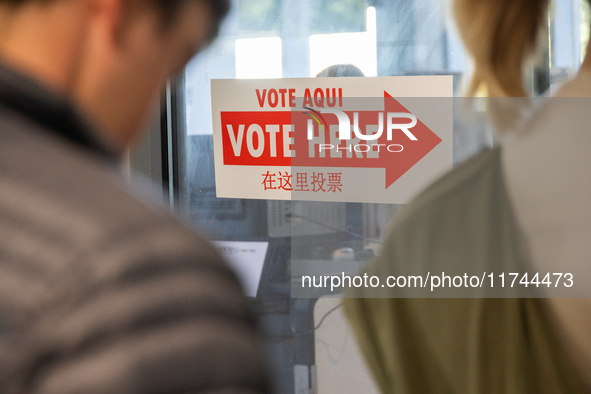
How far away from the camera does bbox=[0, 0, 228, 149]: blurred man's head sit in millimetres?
349

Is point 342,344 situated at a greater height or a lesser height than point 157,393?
lesser

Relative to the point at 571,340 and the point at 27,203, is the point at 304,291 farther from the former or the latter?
the point at 27,203

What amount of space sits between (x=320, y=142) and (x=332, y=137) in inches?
1.8

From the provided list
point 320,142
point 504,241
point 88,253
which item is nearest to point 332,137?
point 320,142

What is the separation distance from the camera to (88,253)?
275 mm

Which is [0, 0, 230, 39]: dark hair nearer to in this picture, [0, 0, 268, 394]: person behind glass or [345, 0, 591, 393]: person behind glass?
[0, 0, 268, 394]: person behind glass

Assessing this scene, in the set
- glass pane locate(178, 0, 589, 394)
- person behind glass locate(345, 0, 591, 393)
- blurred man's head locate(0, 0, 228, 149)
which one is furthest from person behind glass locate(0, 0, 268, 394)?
glass pane locate(178, 0, 589, 394)

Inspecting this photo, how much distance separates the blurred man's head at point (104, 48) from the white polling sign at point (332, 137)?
1498 mm

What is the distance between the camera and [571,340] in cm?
62

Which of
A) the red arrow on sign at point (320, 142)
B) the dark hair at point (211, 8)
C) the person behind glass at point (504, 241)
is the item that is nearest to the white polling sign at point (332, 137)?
the red arrow on sign at point (320, 142)

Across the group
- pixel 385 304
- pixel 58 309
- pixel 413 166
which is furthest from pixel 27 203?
pixel 413 166

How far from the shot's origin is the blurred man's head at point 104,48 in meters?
0.35

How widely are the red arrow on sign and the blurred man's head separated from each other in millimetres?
1501

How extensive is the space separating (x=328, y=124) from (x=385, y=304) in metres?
1.26
